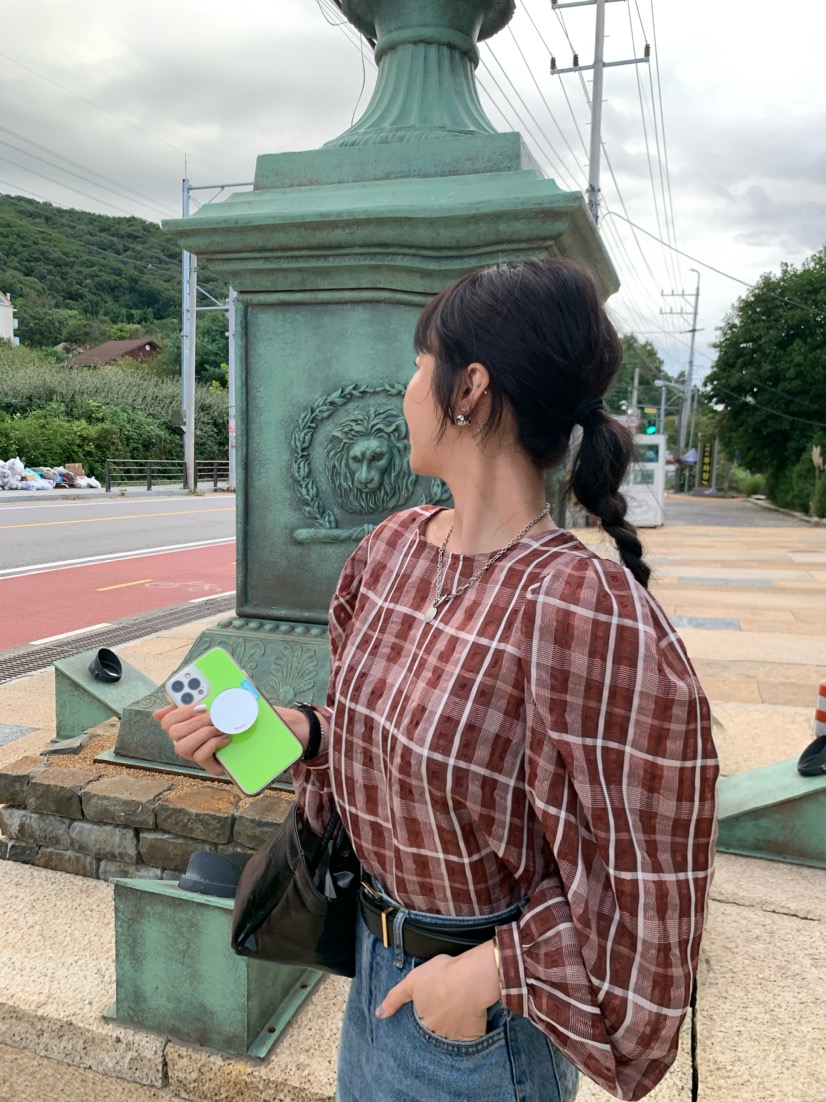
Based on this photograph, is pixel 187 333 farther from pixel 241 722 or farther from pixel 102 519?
pixel 241 722

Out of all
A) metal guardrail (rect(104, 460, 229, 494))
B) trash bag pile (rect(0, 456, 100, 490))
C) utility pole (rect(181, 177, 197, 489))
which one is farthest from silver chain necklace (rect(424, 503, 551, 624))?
utility pole (rect(181, 177, 197, 489))

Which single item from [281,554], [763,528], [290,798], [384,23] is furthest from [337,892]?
[763,528]

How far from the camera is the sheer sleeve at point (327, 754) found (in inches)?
52.7

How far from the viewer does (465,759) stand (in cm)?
101

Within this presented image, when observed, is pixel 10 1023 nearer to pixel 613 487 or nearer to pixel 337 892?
pixel 337 892

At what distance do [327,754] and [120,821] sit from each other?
141cm

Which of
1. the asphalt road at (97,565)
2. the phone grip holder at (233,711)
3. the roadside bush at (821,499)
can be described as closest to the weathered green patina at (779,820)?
the phone grip holder at (233,711)

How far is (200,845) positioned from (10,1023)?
1.98ft

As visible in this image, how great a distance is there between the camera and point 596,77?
57.2ft

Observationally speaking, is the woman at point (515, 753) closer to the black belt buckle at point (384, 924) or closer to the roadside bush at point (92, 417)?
the black belt buckle at point (384, 924)

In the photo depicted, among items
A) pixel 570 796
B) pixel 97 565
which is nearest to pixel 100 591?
pixel 97 565

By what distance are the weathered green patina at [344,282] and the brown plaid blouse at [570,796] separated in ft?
5.28

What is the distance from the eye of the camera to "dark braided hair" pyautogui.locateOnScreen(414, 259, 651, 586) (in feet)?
3.60

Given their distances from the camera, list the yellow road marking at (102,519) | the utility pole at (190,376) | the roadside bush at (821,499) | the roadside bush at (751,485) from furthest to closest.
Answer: the roadside bush at (751,485), the utility pole at (190,376), the roadside bush at (821,499), the yellow road marking at (102,519)
